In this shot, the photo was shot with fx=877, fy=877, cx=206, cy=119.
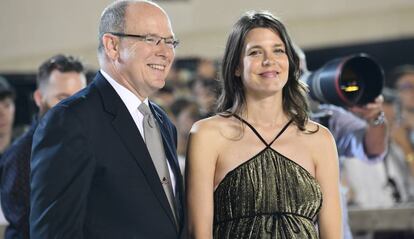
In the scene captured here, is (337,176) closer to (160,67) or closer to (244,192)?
(244,192)

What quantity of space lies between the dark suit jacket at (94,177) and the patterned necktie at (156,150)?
0.28 feet

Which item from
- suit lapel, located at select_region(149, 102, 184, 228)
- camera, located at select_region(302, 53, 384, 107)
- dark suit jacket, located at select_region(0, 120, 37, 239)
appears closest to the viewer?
suit lapel, located at select_region(149, 102, 184, 228)

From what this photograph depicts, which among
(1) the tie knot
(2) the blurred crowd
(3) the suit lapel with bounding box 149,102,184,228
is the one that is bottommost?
(2) the blurred crowd

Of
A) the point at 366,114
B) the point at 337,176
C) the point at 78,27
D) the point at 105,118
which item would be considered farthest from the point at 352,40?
the point at 105,118

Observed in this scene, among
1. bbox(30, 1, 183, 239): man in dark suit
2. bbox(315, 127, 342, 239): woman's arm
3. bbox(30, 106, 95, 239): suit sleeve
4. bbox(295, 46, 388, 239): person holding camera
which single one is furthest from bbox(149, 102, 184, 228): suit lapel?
bbox(295, 46, 388, 239): person holding camera

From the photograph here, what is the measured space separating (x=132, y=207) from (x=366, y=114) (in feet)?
5.20

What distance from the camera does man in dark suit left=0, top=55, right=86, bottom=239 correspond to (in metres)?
3.40

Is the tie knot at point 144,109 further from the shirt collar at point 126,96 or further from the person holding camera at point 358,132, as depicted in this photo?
the person holding camera at point 358,132

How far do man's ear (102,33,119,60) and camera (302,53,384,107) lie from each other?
108 cm

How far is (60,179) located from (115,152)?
208 mm

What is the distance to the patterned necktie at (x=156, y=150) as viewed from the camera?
281 cm

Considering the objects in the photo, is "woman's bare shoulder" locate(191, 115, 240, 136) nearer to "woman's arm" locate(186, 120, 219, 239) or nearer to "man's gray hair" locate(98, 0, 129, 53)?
"woman's arm" locate(186, 120, 219, 239)

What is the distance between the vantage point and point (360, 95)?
3713mm

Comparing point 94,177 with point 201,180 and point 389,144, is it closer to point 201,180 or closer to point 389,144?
point 201,180
